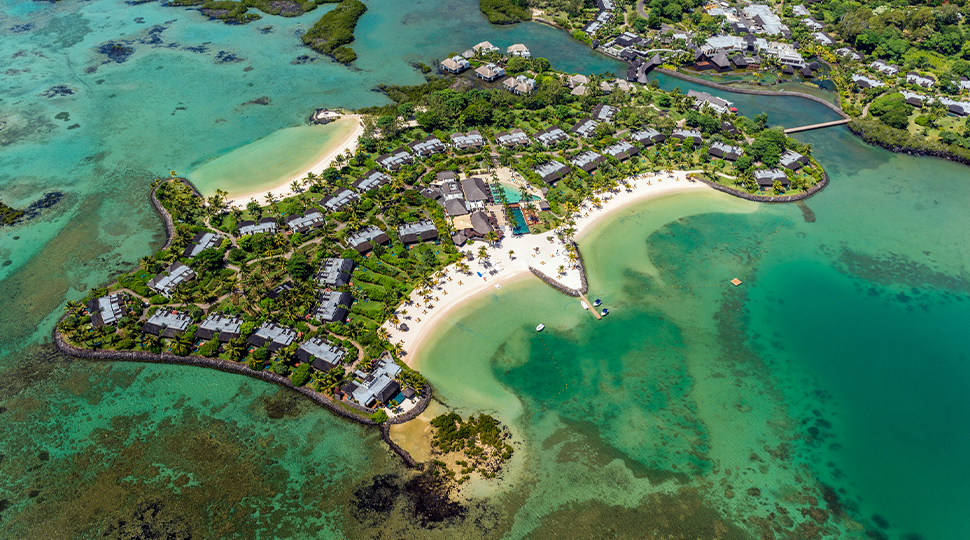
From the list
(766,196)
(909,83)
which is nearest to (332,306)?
(766,196)

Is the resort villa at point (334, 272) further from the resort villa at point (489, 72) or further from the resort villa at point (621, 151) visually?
the resort villa at point (489, 72)

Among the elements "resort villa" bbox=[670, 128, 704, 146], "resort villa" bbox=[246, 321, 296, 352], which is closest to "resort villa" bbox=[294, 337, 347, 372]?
"resort villa" bbox=[246, 321, 296, 352]

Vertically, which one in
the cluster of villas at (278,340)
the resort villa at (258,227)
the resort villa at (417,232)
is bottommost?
the cluster of villas at (278,340)

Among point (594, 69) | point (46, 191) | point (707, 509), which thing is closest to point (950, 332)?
point (707, 509)

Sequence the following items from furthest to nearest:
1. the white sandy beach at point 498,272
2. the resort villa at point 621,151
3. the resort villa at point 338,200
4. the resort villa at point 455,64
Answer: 1. the resort villa at point 455,64
2. the resort villa at point 621,151
3. the resort villa at point 338,200
4. the white sandy beach at point 498,272

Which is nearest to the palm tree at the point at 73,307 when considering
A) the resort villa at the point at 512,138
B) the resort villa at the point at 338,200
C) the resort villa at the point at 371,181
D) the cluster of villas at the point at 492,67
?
the resort villa at the point at 338,200

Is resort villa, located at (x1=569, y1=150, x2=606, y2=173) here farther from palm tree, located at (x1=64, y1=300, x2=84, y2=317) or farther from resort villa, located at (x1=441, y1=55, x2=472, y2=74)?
palm tree, located at (x1=64, y1=300, x2=84, y2=317)

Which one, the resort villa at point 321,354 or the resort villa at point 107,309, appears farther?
the resort villa at point 107,309

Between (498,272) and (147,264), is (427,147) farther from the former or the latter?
(147,264)
